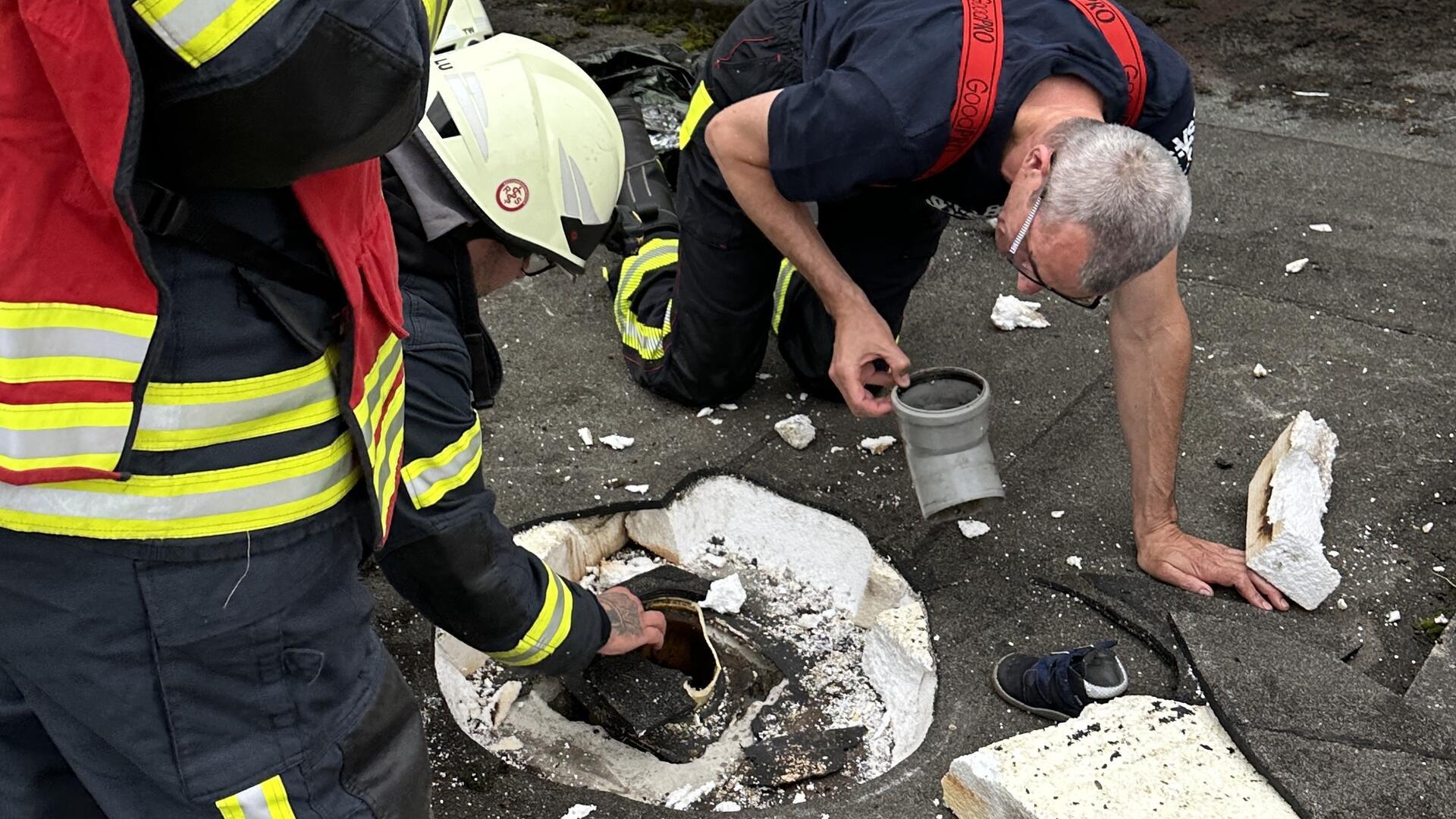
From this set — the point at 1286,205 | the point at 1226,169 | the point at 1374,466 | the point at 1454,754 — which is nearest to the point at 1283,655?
the point at 1454,754

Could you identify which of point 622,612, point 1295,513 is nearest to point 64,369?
point 622,612

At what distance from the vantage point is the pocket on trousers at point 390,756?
1.82 meters

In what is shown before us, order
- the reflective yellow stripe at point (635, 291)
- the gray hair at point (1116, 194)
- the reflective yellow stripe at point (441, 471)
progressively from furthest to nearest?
the reflective yellow stripe at point (635, 291) < the gray hair at point (1116, 194) < the reflective yellow stripe at point (441, 471)

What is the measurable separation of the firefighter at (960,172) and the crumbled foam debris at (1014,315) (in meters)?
0.53

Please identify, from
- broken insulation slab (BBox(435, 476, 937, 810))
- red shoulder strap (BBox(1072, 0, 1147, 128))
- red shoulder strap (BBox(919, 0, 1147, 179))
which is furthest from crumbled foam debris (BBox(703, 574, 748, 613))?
red shoulder strap (BBox(1072, 0, 1147, 128))

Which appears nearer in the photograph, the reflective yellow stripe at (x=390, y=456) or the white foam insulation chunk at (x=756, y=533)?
the reflective yellow stripe at (x=390, y=456)

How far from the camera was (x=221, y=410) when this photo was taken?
1.55 metres

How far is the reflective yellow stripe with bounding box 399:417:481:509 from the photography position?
2.08m

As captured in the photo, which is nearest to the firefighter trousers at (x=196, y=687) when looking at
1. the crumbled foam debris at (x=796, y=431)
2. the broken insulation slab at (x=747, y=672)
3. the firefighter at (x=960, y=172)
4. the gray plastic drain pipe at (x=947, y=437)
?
the broken insulation slab at (x=747, y=672)

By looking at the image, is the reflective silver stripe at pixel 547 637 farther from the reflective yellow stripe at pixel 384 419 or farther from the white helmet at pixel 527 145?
the white helmet at pixel 527 145

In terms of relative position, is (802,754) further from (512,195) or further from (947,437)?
(512,195)

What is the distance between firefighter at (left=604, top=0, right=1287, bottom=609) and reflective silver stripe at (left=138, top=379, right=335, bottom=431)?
160 centimetres

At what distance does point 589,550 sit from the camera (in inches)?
136

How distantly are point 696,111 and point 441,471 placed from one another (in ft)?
6.50
